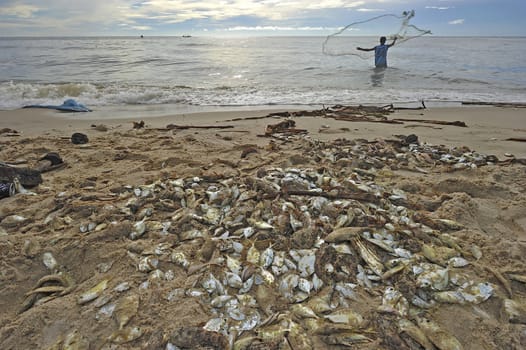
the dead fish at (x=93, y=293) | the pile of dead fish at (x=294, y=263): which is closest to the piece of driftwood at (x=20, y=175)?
the pile of dead fish at (x=294, y=263)

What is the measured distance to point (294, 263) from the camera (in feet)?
7.84

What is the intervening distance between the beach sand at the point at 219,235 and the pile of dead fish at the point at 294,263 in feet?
0.05

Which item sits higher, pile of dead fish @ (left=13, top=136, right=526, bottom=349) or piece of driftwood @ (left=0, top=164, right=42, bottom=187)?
piece of driftwood @ (left=0, top=164, right=42, bottom=187)

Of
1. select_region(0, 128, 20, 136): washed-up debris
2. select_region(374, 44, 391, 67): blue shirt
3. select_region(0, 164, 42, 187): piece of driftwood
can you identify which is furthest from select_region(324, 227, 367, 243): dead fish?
select_region(374, 44, 391, 67): blue shirt

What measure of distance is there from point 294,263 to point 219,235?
705 millimetres

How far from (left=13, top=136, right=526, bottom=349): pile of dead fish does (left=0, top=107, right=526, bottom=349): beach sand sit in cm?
2

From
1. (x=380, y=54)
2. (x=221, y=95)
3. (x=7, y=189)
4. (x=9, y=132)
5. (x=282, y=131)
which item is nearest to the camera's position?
(x=7, y=189)

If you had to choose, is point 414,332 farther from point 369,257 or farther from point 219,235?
point 219,235

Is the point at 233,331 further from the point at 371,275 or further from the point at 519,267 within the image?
the point at 519,267

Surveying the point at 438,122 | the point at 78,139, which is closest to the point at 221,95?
the point at 78,139

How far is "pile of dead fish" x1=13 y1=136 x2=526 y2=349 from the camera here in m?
1.91

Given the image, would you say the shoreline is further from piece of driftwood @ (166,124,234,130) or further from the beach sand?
the beach sand

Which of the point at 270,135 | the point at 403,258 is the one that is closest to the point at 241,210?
the point at 403,258

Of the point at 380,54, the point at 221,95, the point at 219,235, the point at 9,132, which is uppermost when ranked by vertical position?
the point at 380,54
